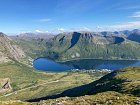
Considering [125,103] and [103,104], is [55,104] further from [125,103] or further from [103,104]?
[125,103]

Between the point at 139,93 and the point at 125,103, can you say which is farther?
the point at 139,93

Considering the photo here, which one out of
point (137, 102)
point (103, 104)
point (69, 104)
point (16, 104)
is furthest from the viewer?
point (16, 104)

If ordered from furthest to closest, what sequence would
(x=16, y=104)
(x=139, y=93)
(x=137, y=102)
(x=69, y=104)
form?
1. (x=139, y=93)
2. (x=16, y=104)
3. (x=69, y=104)
4. (x=137, y=102)

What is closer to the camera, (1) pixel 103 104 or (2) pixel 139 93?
(1) pixel 103 104

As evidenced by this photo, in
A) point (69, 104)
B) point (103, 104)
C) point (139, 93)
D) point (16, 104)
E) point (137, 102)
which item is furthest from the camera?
point (139, 93)

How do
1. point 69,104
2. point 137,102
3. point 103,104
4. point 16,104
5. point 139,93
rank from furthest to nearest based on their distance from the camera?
1. point 139,93
2. point 16,104
3. point 69,104
4. point 103,104
5. point 137,102

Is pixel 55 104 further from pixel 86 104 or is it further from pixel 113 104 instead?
pixel 113 104

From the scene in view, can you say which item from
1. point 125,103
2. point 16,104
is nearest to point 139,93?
point 125,103

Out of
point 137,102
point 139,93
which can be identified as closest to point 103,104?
point 137,102

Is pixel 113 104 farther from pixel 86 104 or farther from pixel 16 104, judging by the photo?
pixel 16 104
